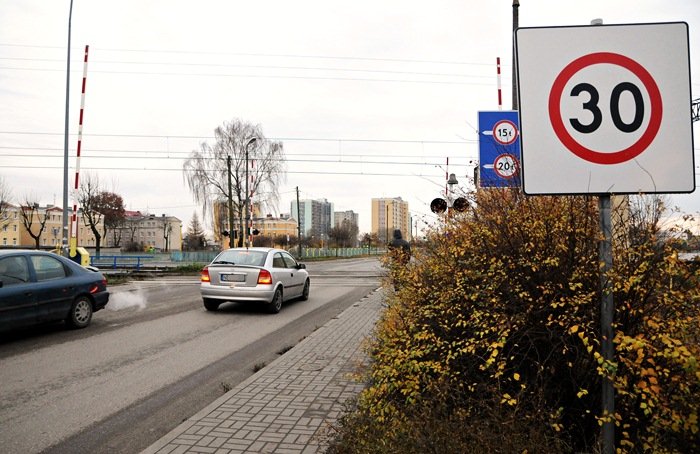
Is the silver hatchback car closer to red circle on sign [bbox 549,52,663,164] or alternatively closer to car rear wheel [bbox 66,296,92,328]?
car rear wheel [bbox 66,296,92,328]

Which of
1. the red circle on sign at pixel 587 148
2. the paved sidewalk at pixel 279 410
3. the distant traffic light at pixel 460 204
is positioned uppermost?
the red circle on sign at pixel 587 148

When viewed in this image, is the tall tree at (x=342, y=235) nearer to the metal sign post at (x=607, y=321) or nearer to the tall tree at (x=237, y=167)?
the tall tree at (x=237, y=167)

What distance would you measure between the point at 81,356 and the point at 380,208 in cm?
10274

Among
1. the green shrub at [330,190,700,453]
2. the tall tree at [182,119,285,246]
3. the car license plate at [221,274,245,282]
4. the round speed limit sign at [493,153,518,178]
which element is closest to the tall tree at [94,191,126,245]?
the tall tree at [182,119,285,246]

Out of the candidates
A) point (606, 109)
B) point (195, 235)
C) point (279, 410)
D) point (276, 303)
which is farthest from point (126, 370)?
point (195, 235)

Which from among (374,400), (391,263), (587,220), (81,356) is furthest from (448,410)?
(81,356)

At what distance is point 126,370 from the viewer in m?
6.38

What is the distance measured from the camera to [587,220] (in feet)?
10.0

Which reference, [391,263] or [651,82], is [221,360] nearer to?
[391,263]

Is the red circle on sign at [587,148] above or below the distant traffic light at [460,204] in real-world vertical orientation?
above

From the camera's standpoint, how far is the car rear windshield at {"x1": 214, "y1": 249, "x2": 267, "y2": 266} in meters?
11.6

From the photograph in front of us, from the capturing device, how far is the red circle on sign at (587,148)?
7.45ft

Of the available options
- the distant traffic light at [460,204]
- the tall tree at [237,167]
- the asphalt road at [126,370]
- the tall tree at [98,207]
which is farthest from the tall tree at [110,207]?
the distant traffic light at [460,204]

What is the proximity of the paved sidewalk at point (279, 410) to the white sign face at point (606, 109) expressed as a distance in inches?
97.7
